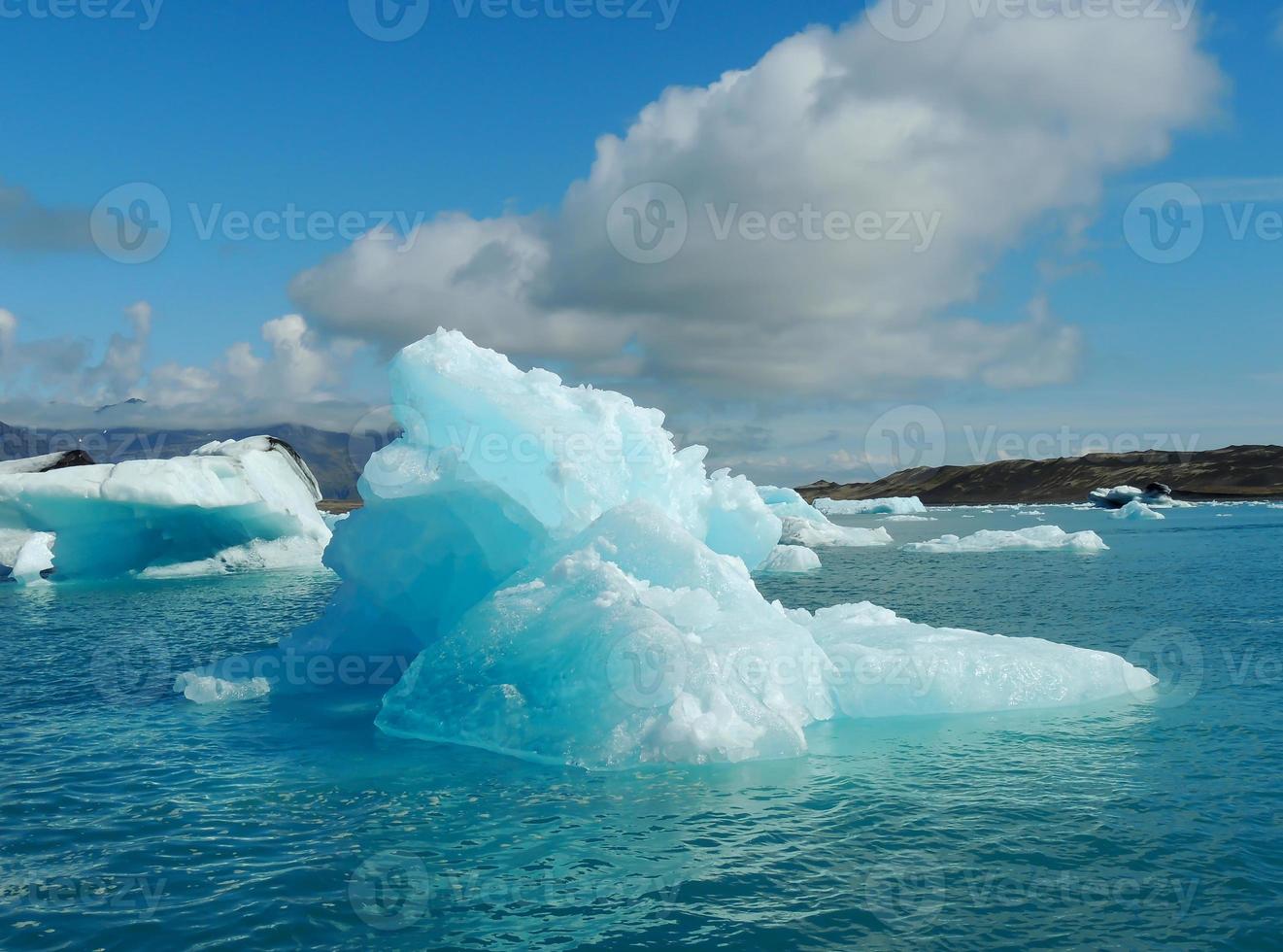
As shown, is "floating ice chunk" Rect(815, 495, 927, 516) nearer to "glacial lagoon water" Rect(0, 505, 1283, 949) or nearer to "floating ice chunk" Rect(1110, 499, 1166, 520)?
"floating ice chunk" Rect(1110, 499, 1166, 520)

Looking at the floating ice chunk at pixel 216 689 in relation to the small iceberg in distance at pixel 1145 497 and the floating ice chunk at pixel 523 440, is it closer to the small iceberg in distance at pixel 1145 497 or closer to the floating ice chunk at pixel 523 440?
the floating ice chunk at pixel 523 440

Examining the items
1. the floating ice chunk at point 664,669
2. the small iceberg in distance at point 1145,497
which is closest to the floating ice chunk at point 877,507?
the small iceberg in distance at point 1145,497

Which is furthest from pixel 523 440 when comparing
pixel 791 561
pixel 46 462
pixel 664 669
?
pixel 46 462

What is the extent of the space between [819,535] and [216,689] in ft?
166

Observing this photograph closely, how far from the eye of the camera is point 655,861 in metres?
9.12

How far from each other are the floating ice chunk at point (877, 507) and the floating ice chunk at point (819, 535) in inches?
2427

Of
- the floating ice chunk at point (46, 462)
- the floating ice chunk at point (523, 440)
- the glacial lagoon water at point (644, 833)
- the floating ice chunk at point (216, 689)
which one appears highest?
the floating ice chunk at point (46, 462)

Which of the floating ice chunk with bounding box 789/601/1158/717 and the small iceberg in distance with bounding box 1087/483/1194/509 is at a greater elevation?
the small iceberg in distance with bounding box 1087/483/1194/509

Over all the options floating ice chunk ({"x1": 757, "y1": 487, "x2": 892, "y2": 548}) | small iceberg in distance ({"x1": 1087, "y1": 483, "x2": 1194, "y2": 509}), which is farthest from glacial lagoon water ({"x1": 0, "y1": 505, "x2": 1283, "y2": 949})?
small iceberg in distance ({"x1": 1087, "y1": 483, "x2": 1194, "y2": 509})

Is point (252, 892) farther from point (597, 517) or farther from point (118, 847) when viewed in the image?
point (597, 517)

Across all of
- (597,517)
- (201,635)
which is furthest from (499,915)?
(201,635)

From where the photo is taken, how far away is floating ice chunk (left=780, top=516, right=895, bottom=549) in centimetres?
6375

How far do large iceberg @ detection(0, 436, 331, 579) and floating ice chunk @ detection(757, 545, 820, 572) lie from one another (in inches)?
953

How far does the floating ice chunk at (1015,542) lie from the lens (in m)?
53.4
